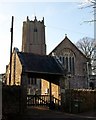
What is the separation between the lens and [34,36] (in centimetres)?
8900

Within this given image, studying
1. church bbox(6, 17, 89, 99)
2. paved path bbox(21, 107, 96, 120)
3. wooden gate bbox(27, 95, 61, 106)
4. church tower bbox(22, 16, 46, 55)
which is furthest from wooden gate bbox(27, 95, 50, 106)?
church tower bbox(22, 16, 46, 55)

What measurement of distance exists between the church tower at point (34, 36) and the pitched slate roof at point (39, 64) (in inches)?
1896

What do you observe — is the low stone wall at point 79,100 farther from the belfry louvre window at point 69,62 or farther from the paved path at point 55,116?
the belfry louvre window at point 69,62

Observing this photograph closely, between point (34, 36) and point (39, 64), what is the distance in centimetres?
5653

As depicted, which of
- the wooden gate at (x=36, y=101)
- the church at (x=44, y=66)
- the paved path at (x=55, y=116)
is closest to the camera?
the paved path at (x=55, y=116)

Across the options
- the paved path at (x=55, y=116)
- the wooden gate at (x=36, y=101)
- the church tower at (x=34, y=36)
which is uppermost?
the church tower at (x=34, y=36)

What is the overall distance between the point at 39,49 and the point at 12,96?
59.0 meters

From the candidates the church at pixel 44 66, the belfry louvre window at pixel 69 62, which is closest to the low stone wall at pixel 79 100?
the church at pixel 44 66

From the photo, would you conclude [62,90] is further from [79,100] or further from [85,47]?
[85,47]

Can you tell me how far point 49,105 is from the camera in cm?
3219

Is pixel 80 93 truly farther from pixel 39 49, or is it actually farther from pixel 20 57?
pixel 39 49

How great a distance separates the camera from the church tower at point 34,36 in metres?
84.6

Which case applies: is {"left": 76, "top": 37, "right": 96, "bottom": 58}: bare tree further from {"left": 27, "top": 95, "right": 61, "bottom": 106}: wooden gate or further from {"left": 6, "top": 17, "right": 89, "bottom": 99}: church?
{"left": 27, "top": 95, "right": 61, "bottom": 106}: wooden gate

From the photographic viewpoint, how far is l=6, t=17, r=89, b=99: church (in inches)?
1248
